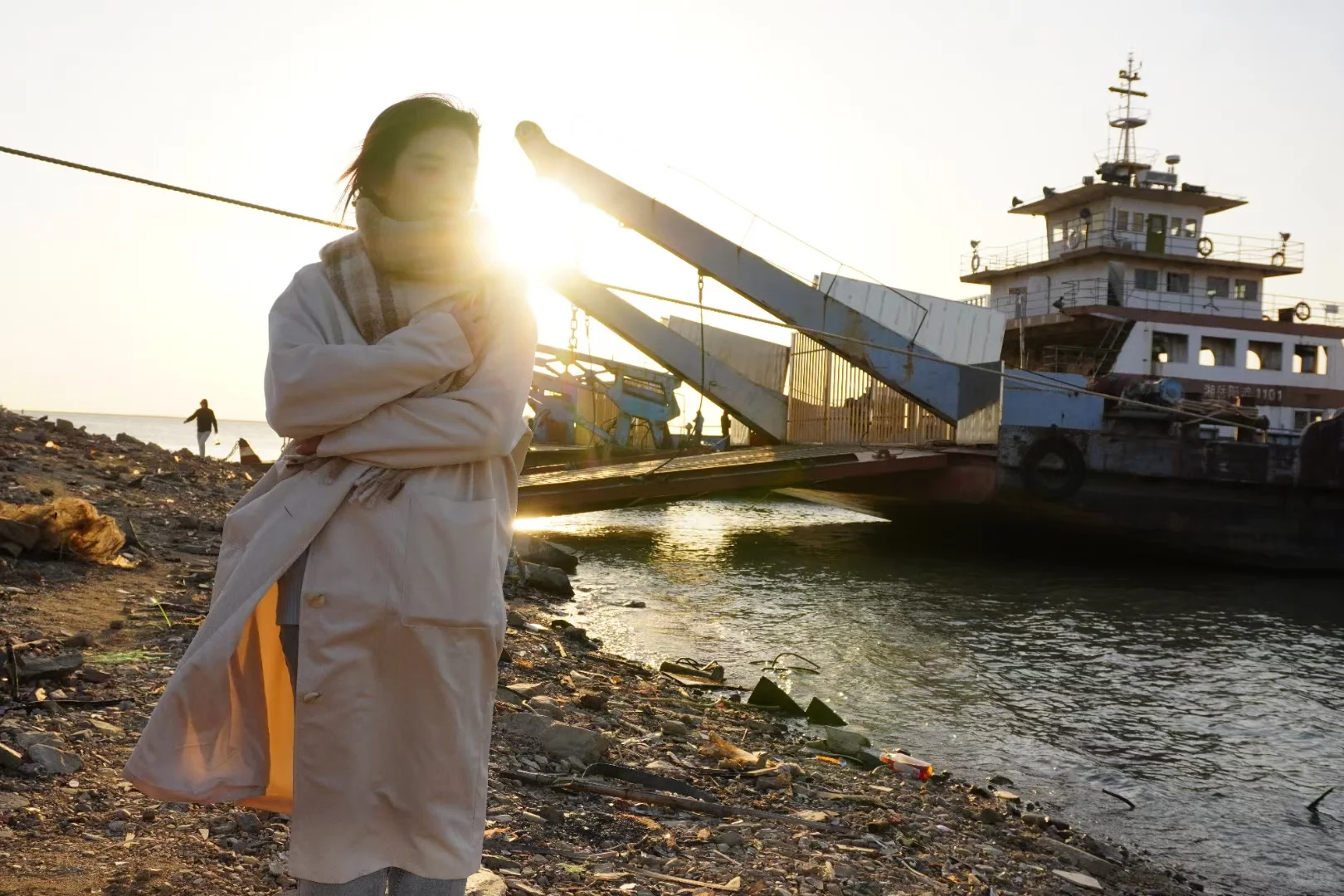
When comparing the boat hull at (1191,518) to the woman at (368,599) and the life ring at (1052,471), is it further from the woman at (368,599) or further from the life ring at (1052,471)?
the woman at (368,599)

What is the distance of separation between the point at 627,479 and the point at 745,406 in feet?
25.3

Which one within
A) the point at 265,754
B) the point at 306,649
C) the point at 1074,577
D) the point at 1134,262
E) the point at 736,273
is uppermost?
the point at 1134,262

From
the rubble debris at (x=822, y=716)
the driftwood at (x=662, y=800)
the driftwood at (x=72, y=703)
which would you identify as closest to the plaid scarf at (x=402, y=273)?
the driftwood at (x=662, y=800)

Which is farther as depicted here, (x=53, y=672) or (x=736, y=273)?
(x=736, y=273)

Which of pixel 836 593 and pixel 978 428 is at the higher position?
pixel 978 428

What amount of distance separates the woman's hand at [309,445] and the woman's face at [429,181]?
1.16ft

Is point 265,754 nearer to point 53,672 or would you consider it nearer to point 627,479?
point 53,672

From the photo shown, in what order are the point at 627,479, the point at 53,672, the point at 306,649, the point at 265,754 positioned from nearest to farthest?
1. the point at 306,649
2. the point at 265,754
3. the point at 53,672
4. the point at 627,479

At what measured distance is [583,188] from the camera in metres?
16.5

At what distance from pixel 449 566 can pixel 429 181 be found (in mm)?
582

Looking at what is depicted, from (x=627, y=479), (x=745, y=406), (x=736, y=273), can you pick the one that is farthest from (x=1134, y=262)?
(x=627, y=479)

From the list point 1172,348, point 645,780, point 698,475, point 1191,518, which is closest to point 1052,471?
point 1191,518

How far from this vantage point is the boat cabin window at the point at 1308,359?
1339 inches

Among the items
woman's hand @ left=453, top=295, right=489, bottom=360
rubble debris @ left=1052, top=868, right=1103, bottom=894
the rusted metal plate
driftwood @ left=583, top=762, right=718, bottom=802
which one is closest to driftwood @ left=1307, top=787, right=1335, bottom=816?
rubble debris @ left=1052, top=868, right=1103, bottom=894
